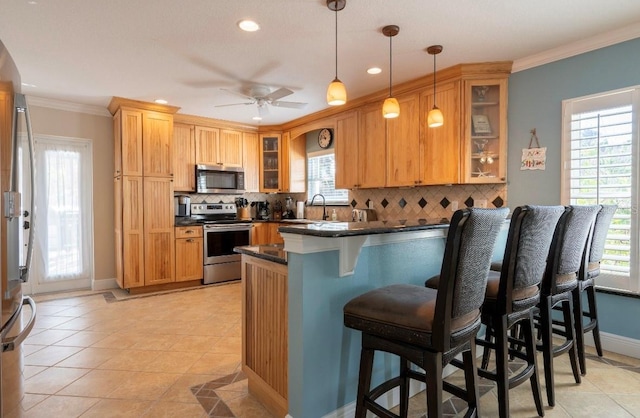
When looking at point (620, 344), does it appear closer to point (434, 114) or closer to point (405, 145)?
point (434, 114)

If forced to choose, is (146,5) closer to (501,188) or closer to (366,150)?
(366,150)

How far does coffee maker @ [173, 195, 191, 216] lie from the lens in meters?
5.56

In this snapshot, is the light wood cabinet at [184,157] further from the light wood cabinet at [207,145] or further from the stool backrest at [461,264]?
the stool backrest at [461,264]

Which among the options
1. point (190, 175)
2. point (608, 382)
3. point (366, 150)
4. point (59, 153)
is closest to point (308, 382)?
point (608, 382)

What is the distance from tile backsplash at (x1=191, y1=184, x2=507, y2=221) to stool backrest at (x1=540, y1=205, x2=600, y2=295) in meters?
1.36

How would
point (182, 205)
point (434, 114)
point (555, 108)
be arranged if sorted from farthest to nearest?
point (182, 205)
point (555, 108)
point (434, 114)

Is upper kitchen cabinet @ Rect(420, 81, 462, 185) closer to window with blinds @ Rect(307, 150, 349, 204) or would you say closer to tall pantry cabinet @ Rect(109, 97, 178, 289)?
window with blinds @ Rect(307, 150, 349, 204)

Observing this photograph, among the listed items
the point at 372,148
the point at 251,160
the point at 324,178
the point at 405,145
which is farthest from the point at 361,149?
the point at 251,160

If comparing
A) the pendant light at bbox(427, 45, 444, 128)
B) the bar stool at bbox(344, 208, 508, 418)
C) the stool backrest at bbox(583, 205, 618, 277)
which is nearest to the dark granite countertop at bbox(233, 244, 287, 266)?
the bar stool at bbox(344, 208, 508, 418)

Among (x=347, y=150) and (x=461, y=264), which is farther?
(x=347, y=150)

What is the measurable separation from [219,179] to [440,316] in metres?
4.93

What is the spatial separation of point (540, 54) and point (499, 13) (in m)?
1.00

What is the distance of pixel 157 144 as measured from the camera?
16.1 feet

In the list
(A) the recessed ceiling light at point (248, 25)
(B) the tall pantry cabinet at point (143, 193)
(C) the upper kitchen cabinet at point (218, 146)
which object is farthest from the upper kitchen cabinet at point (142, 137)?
(A) the recessed ceiling light at point (248, 25)
